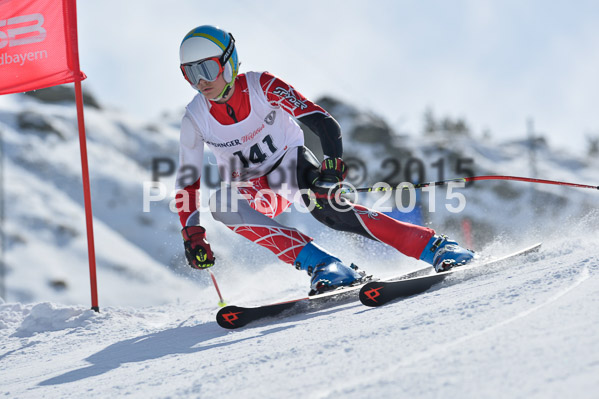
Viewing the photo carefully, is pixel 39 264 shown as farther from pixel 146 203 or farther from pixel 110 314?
pixel 110 314

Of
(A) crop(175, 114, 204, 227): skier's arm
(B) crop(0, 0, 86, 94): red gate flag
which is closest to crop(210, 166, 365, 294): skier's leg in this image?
(A) crop(175, 114, 204, 227): skier's arm

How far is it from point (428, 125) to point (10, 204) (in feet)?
84.2

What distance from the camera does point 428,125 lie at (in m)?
38.1

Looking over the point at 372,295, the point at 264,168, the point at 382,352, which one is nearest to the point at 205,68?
the point at 264,168

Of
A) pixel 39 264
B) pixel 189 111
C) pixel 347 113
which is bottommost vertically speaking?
pixel 39 264

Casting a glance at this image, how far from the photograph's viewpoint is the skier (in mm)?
3225

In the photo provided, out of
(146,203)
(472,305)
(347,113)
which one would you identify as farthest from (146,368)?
(347,113)

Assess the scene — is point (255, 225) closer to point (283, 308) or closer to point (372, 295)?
point (283, 308)

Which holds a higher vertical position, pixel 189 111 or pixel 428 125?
pixel 428 125

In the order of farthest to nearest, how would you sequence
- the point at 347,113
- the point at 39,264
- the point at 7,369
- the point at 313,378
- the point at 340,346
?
the point at 347,113, the point at 39,264, the point at 7,369, the point at 340,346, the point at 313,378

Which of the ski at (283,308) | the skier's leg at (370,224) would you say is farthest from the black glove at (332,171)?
the ski at (283,308)

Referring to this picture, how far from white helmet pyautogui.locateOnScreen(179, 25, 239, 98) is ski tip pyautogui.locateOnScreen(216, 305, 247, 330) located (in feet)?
4.23

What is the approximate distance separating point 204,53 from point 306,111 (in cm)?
67

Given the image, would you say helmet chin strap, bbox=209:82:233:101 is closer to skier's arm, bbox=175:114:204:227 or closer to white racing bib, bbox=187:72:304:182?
white racing bib, bbox=187:72:304:182
